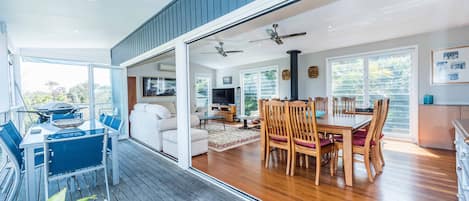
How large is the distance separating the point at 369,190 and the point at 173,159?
2901 millimetres

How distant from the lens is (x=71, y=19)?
3678 mm

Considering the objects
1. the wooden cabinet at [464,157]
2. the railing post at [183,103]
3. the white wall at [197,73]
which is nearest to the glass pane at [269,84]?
the white wall at [197,73]

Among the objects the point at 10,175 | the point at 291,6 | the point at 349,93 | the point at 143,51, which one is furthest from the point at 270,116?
the point at 10,175

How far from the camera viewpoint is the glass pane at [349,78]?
5.34m

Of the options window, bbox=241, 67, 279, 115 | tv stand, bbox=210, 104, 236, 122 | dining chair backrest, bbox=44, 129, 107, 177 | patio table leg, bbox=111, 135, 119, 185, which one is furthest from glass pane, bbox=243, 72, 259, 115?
dining chair backrest, bbox=44, 129, 107, 177

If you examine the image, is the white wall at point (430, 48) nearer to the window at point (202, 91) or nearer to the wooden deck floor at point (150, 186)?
the wooden deck floor at point (150, 186)

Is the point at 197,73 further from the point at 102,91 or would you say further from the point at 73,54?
the point at 73,54

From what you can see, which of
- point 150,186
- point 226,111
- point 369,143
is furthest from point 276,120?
point 226,111

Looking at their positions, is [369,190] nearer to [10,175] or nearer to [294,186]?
[294,186]

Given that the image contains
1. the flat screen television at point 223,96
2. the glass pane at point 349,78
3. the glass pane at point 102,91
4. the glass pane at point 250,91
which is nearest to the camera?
the glass pane at point 102,91

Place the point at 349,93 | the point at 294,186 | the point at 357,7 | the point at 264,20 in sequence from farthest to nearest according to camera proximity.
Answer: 1. the point at 349,93
2. the point at 357,7
3. the point at 294,186
4. the point at 264,20

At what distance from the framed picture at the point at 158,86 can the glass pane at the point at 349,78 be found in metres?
5.65

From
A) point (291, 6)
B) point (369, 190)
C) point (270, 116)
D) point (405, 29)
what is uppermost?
point (405, 29)

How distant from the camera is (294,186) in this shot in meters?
2.60
